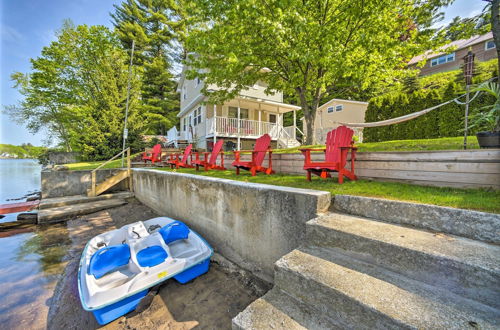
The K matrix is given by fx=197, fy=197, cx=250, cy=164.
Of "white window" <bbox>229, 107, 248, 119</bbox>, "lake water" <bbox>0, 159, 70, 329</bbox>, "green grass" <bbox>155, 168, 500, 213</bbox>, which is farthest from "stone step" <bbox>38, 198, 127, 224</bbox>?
"white window" <bbox>229, 107, 248, 119</bbox>

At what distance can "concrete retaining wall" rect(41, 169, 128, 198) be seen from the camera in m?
7.51

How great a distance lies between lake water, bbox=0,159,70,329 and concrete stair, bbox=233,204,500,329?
10.0 feet

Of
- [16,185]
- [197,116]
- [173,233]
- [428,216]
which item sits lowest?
[16,185]

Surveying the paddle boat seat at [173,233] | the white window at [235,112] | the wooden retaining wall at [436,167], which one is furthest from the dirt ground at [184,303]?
the white window at [235,112]

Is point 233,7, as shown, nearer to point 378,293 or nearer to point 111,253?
point 111,253

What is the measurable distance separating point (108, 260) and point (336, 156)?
152 inches

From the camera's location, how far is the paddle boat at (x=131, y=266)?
88.3 inches

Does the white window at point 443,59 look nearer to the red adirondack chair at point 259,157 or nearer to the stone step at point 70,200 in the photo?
the red adirondack chair at point 259,157

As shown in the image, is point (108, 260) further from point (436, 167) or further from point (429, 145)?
point (429, 145)

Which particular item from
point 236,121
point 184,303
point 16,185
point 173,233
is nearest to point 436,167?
point 184,303

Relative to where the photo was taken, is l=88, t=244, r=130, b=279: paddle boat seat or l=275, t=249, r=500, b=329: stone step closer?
l=275, t=249, r=500, b=329: stone step

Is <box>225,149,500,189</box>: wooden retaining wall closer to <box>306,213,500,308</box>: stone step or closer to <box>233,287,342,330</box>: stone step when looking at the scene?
<box>306,213,500,308</box>: stone step

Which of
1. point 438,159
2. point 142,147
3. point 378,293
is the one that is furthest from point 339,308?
point 142,147

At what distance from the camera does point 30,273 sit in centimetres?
338
